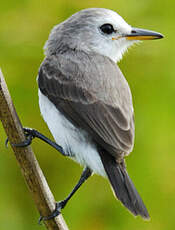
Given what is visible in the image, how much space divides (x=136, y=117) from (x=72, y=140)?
0.97m

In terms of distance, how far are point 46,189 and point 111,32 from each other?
1.73 meters

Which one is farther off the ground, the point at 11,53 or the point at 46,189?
the point at 11,53

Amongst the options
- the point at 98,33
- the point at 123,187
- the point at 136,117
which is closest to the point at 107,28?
the point at 98,33

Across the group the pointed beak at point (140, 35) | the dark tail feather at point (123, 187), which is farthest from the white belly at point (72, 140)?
the pointed beak at point (140, 35)

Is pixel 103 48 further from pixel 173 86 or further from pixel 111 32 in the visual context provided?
pixel 173 86

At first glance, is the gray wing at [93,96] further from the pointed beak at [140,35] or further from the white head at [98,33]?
the pointed beak at [140,35]

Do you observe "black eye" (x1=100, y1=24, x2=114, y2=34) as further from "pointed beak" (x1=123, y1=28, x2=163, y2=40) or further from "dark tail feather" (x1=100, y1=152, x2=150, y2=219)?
"dark tail feather" (x1=100, y1=152, x2=150, y2=219)

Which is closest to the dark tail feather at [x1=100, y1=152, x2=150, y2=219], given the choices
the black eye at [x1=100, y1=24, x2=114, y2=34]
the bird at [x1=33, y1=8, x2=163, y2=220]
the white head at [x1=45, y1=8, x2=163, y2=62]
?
the bird at [x1=33, y1=8, x2=163, y2=220]

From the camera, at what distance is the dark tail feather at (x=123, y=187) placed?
411cm

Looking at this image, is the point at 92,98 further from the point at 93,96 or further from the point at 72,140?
the point at 72,140

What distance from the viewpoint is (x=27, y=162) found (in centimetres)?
400

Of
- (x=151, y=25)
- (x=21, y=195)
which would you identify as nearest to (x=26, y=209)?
(x=21, y=195)

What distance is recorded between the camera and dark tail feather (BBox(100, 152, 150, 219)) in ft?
13.5

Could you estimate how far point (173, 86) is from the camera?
5.25 meters
